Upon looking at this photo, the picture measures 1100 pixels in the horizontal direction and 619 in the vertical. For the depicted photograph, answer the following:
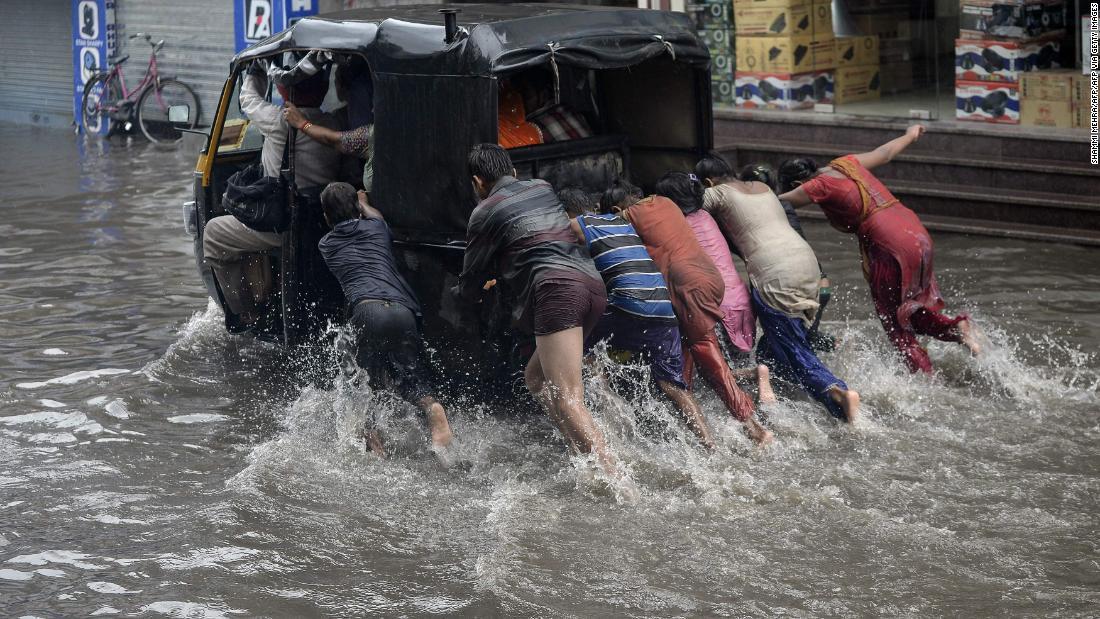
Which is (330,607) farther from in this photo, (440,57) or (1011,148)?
(1011,148)

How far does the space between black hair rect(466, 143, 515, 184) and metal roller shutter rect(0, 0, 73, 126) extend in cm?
1482

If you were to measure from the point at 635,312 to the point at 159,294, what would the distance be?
15.0 feet

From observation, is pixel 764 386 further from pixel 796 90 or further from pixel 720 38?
pixel 720 38

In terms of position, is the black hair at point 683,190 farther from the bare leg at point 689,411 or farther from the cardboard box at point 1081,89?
the cardboard box at point 1081,89

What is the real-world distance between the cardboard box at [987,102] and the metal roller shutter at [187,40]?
945 cm

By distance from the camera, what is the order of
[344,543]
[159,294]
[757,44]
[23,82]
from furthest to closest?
[23,82], [757,44], [159,294], [344,543]

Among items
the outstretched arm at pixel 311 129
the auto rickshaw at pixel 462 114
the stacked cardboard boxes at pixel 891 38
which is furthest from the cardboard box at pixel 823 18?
the outstretched arm at pixel 311 129

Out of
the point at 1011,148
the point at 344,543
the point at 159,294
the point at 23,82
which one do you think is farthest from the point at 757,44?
the point at 23,82

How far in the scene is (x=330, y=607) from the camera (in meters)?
4.48

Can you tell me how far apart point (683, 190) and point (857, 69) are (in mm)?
6547

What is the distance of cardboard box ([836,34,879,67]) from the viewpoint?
1219 centimetres

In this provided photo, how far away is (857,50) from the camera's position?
12.3m

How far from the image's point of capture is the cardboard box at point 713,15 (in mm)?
12445
